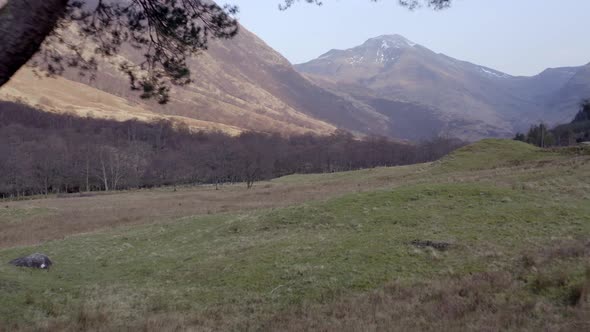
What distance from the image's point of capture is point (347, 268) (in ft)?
43.0

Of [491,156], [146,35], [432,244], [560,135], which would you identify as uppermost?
[146,35]

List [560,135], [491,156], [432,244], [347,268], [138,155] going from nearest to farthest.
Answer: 1. [347,268]
2. [432,244]
3. [491,156]
4. [560,135]
5. [138,155]

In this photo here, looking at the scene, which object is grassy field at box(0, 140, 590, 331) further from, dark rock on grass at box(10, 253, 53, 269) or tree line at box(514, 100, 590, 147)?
tree line at box(514, 100, 590, 147)

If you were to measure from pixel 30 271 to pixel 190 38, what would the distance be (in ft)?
33.5

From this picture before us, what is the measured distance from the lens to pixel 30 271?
16016 mm

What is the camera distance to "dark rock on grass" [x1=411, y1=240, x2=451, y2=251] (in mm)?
14188

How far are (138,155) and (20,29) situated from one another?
4515 inches

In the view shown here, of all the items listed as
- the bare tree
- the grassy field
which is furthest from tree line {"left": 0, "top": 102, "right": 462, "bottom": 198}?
the bare tree

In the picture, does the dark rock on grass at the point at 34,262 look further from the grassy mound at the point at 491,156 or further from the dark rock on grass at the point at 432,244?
the grassy mound at the point at 491,156

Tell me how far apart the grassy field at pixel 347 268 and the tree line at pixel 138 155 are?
57.5m

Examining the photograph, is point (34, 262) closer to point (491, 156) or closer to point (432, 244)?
point (432, 244)

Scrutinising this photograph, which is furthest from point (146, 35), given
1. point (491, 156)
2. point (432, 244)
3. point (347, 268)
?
point (491, 156)

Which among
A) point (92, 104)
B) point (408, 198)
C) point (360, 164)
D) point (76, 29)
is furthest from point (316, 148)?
point (76, 29)

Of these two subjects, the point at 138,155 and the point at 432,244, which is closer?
the point at 432,244
